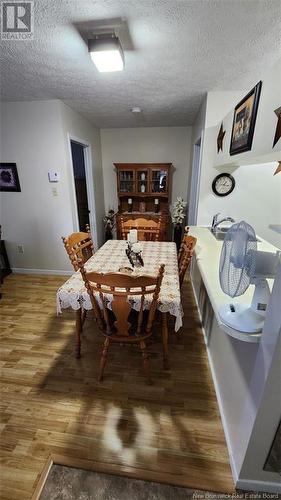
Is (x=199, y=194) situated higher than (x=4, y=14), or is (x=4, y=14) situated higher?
(x=4, y=14)

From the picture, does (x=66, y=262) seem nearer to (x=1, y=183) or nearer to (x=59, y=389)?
(x=1, y=183)

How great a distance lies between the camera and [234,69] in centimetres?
168

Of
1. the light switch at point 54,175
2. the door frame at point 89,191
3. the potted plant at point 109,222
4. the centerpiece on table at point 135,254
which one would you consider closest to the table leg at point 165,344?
the centerpiece on table at point 135,254

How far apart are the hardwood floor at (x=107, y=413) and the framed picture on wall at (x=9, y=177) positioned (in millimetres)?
1887

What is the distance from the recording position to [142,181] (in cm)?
383

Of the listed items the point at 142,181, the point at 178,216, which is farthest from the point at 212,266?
the point at 142,181

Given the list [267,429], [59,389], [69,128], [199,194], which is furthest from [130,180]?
[267,429]

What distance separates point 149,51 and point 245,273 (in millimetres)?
1647

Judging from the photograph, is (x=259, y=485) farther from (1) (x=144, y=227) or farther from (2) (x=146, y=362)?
(1) (x=144, y=227)

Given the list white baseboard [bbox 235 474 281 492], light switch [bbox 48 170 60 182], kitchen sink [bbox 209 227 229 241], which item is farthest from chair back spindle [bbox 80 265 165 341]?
light switch [bbox 48 170 60 182]

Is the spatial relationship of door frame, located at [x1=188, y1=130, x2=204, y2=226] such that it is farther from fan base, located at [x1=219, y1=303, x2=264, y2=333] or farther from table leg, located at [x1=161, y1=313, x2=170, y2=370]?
fan base, located at [x1=219, y1=303, x2=264, y2=333]

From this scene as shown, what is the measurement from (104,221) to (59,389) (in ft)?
10.3

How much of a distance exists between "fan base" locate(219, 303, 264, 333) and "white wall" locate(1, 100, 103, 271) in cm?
241

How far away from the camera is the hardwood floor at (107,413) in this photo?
1055mm
